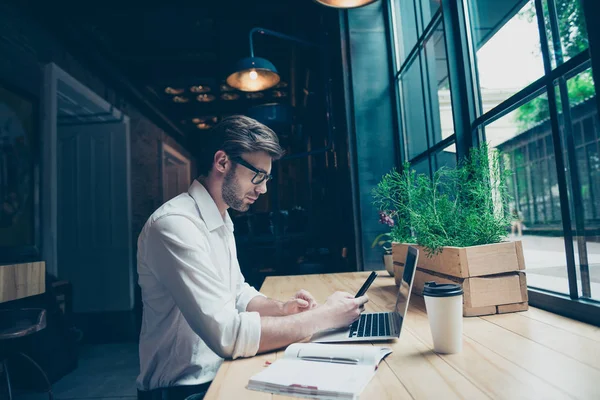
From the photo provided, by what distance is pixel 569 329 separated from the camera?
3.57 feet

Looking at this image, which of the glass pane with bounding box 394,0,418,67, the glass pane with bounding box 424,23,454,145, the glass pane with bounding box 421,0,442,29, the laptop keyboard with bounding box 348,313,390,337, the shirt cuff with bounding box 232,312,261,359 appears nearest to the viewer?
the shirt cuff with bounding box 232,312,261,359

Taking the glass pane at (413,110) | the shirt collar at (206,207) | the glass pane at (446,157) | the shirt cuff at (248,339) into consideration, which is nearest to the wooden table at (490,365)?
the shirt cuff at (248,339)

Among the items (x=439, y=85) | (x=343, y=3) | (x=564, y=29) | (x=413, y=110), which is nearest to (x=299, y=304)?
(x=564, y=29)

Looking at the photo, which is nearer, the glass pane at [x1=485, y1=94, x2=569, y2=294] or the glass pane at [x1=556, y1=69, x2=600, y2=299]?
the glass pane at [x1=556, y1=69, x2=600, y2=299]

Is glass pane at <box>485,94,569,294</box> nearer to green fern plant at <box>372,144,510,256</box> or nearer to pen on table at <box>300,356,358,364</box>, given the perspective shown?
green fern plant at <box>372,144,510,256</box>

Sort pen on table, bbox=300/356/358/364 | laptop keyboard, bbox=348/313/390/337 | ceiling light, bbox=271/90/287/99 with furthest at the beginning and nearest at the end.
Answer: ceiling light, bbox=271/90/287/99, laptop keyboard, bbox=348/313/390/337, pen on table, bbox=300/356/358/364

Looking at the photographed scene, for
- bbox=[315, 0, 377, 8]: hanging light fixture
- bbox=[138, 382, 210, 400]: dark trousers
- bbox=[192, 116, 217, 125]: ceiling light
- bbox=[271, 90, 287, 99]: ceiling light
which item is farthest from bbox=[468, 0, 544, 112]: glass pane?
bbox=[192, 116, 217, 125]: ceiling light

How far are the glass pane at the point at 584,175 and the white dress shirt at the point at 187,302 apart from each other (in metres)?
1.04

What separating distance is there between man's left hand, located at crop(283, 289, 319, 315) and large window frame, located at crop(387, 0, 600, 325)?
0.79 meters

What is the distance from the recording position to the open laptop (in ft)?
3.49

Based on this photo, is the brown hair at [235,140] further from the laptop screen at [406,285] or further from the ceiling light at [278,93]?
the ceiling light at [278,93]

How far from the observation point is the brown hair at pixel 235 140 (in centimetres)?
150

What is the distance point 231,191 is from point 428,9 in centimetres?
178

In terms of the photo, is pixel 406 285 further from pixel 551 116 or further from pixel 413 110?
pixel 413 110
